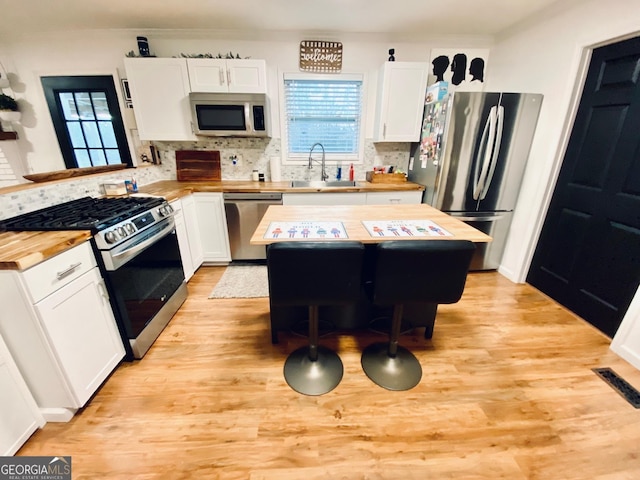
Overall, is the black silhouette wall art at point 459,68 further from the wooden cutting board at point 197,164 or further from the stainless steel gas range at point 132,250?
the stainless steel gas range at point 132,250

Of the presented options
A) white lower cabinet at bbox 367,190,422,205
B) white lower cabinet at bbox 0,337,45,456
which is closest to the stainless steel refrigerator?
white lower cabinet at bbox 367,190,422,205

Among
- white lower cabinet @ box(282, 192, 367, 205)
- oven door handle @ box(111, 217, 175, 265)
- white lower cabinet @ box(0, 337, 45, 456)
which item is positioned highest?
white lower cabinet @ box(282, 192, 367, 205)

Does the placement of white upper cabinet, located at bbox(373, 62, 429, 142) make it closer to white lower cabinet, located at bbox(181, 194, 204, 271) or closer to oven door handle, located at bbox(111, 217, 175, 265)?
white lower cabinet, located at bbox(181, 194, 204, 271)

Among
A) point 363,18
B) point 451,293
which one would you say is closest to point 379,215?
point 451,293

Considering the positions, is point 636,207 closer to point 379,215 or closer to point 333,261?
point 379,215

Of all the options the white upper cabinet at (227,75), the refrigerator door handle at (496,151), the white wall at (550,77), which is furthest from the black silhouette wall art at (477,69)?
the white upper cabinet at (227,75)

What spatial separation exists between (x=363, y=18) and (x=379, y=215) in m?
2.17

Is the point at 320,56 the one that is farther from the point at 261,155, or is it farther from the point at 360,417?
→ the point at 360,417

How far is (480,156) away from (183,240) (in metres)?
3.09

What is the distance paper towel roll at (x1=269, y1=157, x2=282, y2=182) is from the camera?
3.27 metres

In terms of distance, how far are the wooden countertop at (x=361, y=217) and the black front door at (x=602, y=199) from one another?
1.22m

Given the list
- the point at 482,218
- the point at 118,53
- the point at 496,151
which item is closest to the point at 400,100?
the point at 496,151

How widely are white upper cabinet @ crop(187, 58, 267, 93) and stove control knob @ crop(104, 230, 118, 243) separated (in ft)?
6.56

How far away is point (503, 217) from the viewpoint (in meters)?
2.81
